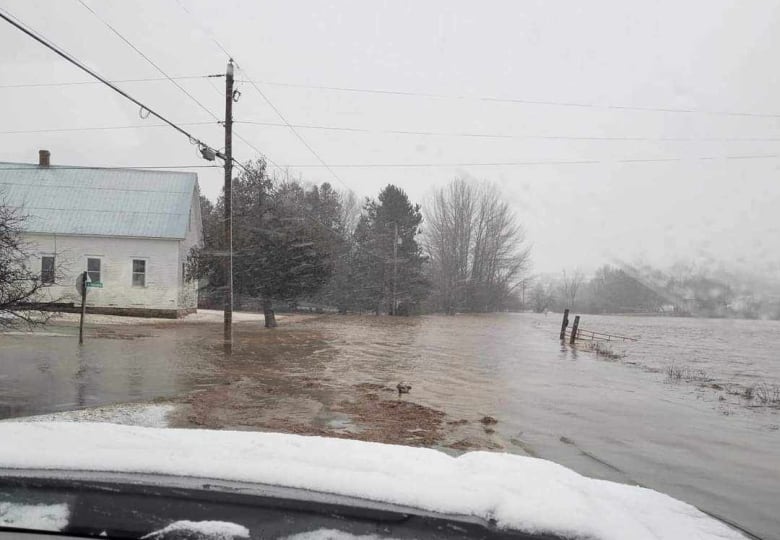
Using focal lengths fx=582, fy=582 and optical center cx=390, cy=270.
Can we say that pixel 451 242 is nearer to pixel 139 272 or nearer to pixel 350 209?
pixel 350 209

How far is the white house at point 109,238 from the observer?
98.4 ft

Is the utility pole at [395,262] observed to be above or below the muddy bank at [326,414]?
above

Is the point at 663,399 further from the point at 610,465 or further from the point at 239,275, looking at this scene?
the point at 239,275

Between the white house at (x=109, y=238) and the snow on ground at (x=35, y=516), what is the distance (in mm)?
30526

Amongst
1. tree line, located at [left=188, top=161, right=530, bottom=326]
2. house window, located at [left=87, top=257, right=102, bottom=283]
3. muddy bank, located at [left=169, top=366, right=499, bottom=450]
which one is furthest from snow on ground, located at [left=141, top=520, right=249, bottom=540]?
house window, located at [left=87, top=257, right=102, bottom=283]

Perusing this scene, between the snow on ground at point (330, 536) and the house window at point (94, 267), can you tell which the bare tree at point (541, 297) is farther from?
the snow on ground at point (330, 536)

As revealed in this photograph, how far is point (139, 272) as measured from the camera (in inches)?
1206

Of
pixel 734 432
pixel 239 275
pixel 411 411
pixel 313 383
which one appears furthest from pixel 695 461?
pixel 239 275

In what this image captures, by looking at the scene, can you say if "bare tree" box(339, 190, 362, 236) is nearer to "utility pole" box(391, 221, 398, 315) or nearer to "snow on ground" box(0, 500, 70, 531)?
"utility pole" box(391, 221, 398, 315)

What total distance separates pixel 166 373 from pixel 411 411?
21.2 feet

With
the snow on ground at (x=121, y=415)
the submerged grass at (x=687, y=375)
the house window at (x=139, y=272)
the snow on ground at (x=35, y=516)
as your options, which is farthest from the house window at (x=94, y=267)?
the snow on ground at (x=35, y=516)

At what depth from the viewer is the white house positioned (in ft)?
98.4

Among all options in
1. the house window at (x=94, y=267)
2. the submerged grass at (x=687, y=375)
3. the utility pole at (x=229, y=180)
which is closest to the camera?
the utility pole at (x=229, y=180)

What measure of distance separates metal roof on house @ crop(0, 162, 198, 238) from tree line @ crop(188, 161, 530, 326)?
8.58ft
